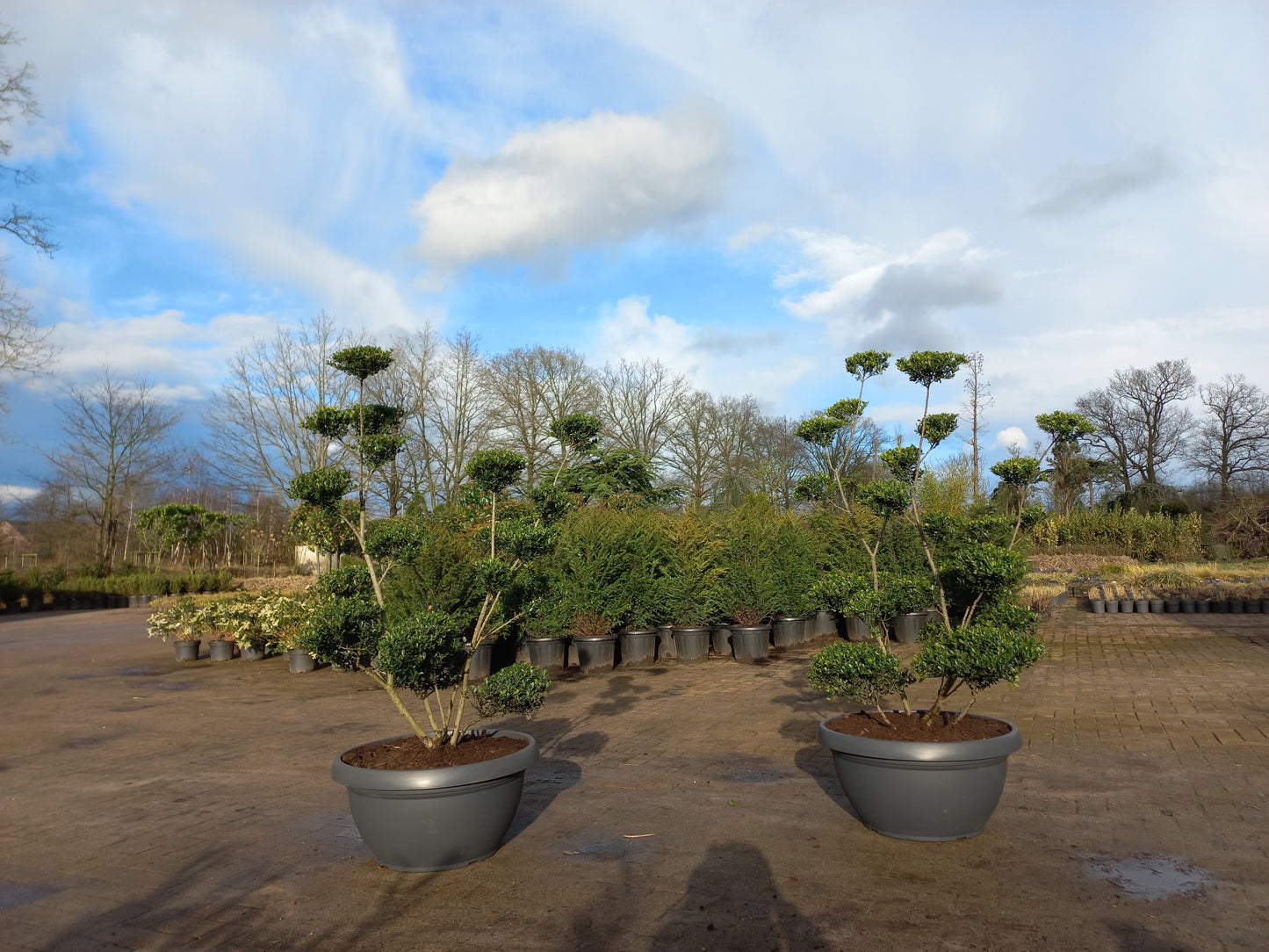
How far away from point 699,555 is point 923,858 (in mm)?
6940

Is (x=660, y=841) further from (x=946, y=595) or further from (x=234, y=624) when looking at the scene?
(x=234, y=624)

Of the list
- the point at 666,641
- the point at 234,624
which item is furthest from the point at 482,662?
the point at 234,624

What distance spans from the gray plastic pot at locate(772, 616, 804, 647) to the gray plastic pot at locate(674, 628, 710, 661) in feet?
4.00

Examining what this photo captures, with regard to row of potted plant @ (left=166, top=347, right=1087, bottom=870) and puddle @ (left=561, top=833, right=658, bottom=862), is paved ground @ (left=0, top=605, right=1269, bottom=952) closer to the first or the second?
puddle @ (left=561, top=833, right=658, bottom=862)

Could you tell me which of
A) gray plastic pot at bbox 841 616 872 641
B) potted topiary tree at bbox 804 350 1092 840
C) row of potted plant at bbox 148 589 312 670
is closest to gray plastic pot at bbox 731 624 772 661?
gray plastic pot at bbox 841 616 872 641

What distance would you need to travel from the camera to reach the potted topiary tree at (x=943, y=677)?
3.59 m

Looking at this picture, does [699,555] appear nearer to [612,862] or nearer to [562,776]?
[562,776]

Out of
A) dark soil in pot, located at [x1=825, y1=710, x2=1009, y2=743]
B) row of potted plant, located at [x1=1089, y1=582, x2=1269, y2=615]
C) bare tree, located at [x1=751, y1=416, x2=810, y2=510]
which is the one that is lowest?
row of potted plant, located at [x1=1089, y1=582, x2=1269, y2=615]

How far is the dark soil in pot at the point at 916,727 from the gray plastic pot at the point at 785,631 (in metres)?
6.61

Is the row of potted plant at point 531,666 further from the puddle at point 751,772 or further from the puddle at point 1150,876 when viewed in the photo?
the puddle at point 751,772

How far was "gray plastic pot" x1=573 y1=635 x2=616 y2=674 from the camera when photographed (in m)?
9.79

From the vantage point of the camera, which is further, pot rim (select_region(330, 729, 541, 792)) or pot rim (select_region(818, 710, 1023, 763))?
pot rim (select_region(818, 710, 1023, 763))

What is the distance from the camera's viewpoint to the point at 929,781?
358 centimetres

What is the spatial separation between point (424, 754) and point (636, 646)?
649 centimetres
